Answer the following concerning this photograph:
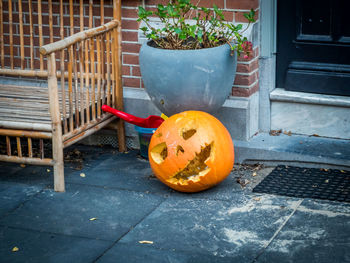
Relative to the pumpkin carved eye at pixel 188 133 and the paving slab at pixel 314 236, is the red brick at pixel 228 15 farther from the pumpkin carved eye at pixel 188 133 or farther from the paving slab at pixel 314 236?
the paving slab at pixel 314 236

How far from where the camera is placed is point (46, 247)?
10.5 feet

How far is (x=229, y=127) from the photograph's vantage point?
173 inches

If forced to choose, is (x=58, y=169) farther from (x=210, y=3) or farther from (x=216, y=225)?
(x=210, y=3)

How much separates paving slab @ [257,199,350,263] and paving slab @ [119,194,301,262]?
0.07 m

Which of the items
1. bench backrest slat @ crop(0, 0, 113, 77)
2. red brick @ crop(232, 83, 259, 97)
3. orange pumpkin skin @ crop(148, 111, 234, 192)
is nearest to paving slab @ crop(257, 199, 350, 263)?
orange pumpkin skin @ crop(148, 111, 234, 192)

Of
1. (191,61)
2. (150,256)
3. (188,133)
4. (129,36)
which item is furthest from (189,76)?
(150,256)

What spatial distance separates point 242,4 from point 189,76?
76cm

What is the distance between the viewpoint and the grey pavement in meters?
3.10

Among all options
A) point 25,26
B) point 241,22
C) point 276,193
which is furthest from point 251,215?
point 25,26

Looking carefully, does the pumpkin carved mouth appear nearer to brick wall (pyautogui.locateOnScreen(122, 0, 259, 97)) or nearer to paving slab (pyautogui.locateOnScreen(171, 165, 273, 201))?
paving slab (pyautogui.locateOnScreen(171, 165, 273, 201))

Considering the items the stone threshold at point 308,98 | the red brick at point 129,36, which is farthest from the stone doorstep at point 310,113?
the red brick at point 129,36

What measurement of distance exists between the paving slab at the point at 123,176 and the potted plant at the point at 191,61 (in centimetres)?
49

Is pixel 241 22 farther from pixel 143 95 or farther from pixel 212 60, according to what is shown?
pixel 143 95

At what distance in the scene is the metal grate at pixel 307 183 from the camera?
3775 mm
